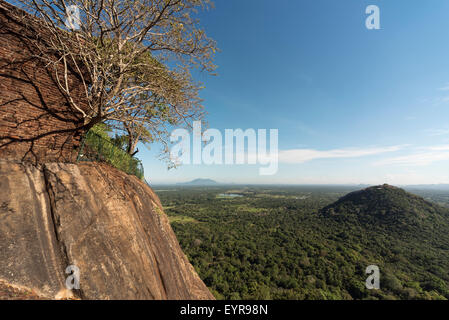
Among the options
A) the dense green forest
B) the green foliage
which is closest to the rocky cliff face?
the green foliage

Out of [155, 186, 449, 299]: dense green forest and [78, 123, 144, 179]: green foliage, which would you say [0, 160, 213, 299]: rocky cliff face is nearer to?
[78, 123, 144, 179]: green foliage

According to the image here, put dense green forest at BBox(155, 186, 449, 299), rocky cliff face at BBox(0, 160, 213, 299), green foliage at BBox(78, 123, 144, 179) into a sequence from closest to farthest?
rocky cliff face at BBox(0, 160, 213, 299)
green foliage at BBox(78, 123, 144, 179)
dense green forest at BBox(155, 186, 449, 299)

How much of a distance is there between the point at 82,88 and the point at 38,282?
18.4 feet

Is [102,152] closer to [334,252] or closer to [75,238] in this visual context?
[75,238]

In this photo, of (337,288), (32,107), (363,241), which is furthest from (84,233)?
(363,241)

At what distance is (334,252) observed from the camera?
44469mm

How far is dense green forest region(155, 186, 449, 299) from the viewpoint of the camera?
32312 mm

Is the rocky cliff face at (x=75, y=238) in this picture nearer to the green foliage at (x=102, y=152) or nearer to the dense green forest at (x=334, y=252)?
the green foliage at (x=102, y=152)

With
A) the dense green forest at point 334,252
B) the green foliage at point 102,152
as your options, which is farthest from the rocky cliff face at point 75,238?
the dense green forest at point 334,252

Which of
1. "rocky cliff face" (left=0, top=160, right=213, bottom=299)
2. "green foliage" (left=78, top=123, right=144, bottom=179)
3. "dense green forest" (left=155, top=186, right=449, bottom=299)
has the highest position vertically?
"green foliage" (left=78, top=123, right=144, bottom=179)

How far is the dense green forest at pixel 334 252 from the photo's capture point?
106ft

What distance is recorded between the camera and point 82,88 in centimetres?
574

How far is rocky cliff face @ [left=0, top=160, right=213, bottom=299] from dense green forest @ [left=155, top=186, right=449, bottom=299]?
31.6m
